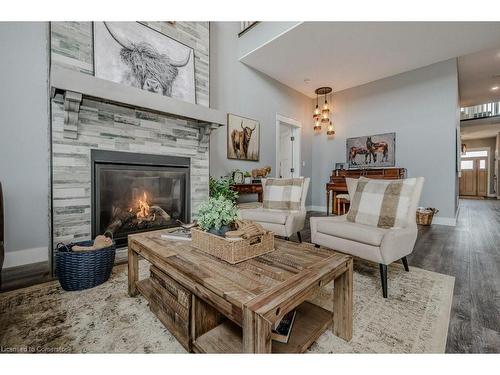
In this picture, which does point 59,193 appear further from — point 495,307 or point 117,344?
point 495,307

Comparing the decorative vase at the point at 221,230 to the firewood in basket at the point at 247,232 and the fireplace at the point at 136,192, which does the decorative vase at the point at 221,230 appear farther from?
the fireplace at the point at 136,192

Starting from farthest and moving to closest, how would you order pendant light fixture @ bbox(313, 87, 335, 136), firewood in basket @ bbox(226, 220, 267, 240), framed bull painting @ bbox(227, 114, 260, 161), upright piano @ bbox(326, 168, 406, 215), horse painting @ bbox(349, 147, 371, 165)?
pendant light fixture @ bbox(313, 87, 335, 136), horse painting @ bbox(349, 147, 371, 165), upright piano @ bbox(326, 168, 406, 215), framed bull painting @ bbox(227, 114, 260, 161), firewood in basket @ bbox(226, 220, 267, 240)

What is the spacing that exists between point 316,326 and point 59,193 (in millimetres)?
2318

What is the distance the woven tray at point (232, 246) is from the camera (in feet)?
3.67

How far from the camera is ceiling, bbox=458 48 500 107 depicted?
3.83 meters

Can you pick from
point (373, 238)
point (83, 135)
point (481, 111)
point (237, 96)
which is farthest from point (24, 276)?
point (481, 111)

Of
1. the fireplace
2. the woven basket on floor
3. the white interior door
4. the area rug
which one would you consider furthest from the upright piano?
the fireplace

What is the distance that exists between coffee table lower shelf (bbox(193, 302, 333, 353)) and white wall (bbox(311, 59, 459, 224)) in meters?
4.18

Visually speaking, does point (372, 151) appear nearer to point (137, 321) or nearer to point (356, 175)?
point (356, 175)

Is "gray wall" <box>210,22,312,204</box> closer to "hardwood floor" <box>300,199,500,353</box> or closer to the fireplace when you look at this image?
the fireplace

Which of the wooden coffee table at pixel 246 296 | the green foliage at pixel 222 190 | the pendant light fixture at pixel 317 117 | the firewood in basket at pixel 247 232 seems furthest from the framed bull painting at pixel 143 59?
the pendant light fixture at pixel 317 117

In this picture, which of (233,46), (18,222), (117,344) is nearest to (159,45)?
(233,46)

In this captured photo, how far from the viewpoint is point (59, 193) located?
2.02 metres
